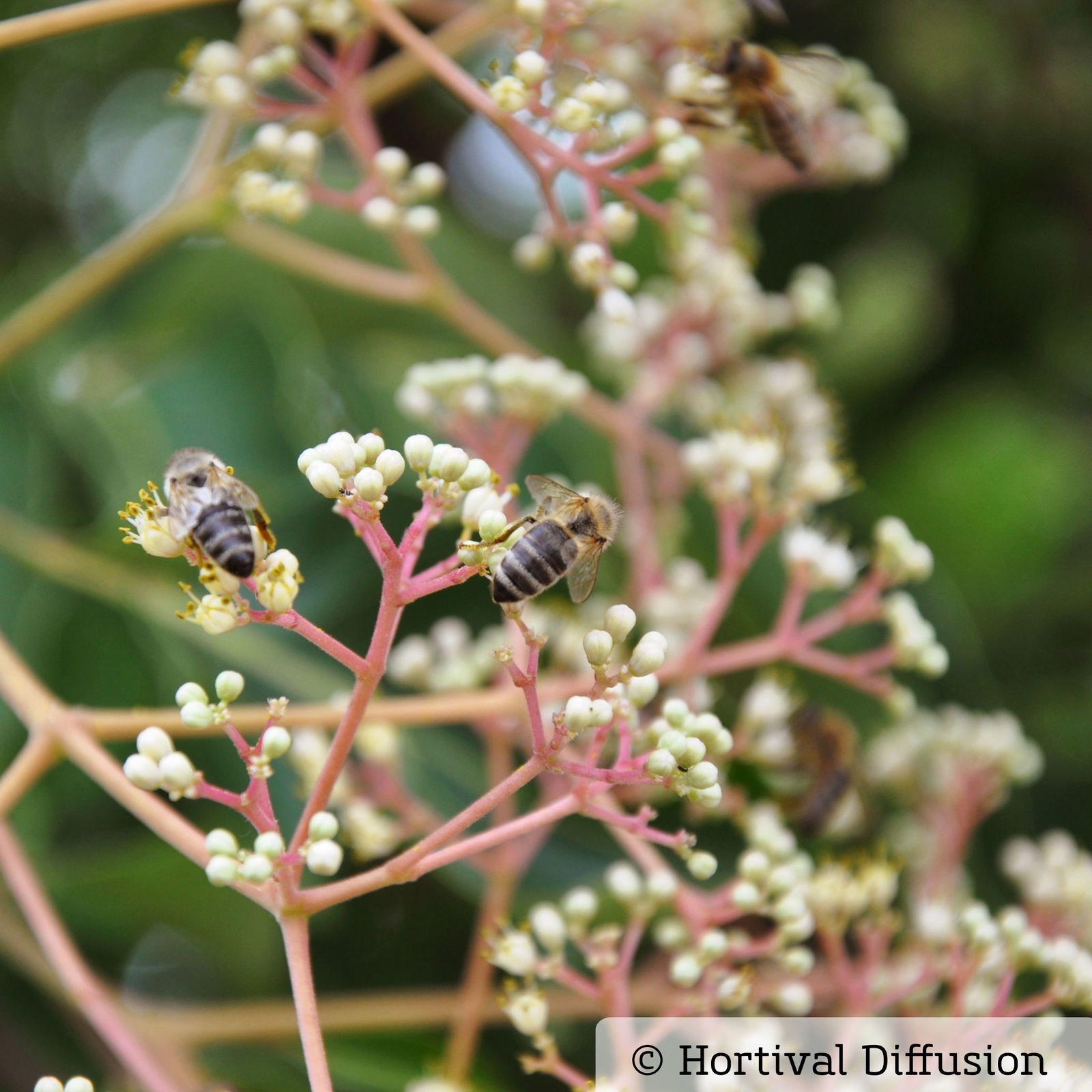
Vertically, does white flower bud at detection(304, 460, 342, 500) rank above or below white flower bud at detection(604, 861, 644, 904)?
above

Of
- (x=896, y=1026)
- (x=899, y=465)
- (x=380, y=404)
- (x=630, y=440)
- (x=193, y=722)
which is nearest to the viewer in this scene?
(x=193, y=722)

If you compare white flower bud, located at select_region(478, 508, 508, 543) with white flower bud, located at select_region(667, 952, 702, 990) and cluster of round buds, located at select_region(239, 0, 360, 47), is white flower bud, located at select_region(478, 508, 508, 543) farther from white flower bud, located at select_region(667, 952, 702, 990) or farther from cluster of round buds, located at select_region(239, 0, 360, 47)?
cluster of round buds, located at select_region(239, 0, 360, 47)

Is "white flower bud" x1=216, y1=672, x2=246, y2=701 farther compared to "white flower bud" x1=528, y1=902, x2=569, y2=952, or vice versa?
"white flower bud" x1=528, y1=902, x2=569, y2=952

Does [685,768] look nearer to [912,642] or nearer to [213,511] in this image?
[213,511]

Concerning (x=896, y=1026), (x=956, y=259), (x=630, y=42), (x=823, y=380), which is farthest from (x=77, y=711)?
(x=956, y=259)

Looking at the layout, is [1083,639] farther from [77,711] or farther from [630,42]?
[77,711]

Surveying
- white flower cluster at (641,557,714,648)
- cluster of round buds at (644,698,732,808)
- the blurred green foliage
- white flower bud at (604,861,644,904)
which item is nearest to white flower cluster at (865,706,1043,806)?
the blurred green foliage
